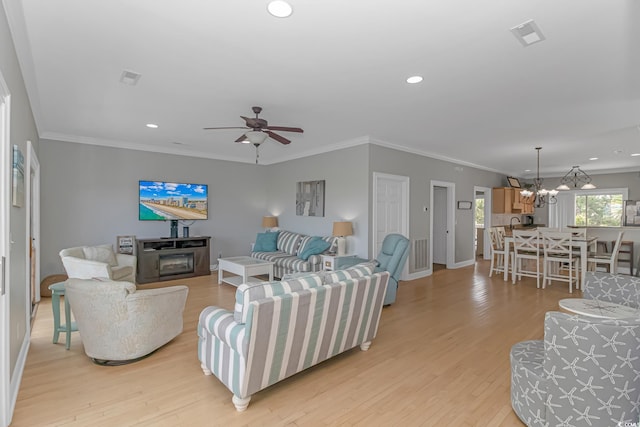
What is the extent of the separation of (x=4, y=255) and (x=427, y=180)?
6441 millimetres

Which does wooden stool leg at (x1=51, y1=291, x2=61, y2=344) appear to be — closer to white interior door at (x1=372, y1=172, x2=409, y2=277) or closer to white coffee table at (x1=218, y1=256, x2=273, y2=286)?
white coffee table at (x1=218, y1=256, x2=273, y2=286)

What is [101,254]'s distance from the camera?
470 centimetres

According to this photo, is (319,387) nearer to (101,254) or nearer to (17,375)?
(17,375)

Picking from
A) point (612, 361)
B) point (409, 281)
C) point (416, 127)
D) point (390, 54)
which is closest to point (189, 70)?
point (390, 54)

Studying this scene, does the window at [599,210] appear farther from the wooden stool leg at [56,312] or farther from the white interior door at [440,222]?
the wooden stool leg at [56,312]

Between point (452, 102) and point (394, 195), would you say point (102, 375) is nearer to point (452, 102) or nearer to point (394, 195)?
point (452, 102)

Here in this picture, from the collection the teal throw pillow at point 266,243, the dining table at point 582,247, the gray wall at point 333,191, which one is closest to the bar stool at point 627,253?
the dining table at point 582,247

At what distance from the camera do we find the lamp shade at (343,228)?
549cm

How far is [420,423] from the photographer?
6.81 ft

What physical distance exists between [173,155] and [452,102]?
5.34 meters

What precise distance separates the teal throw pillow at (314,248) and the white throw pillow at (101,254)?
9.67 feet

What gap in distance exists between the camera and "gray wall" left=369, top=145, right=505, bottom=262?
231 inches

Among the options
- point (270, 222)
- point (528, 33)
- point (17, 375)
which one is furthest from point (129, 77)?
point (270, 222)

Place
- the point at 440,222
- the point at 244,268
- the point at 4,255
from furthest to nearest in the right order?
1. the point at 440,222
2. the point at 244,268
3. the point at 4,255
